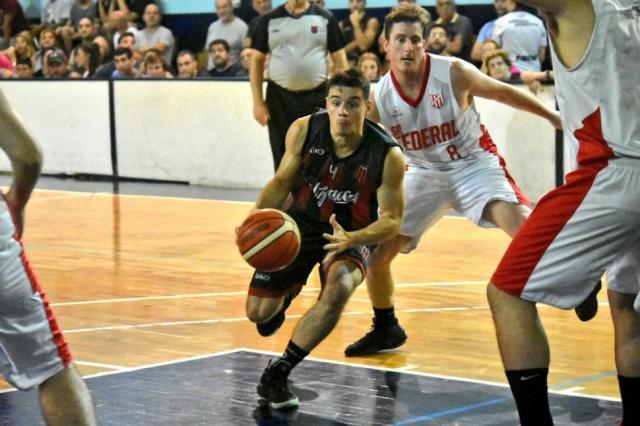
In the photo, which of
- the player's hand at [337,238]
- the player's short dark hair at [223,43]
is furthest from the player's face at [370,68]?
the player's hand at [337,238]

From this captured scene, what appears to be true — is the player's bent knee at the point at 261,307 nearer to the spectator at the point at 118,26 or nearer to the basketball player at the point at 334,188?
the basketball player at the point at 334,188

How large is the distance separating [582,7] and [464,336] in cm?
313

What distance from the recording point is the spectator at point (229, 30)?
15164 mm

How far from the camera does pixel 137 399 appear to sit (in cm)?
545

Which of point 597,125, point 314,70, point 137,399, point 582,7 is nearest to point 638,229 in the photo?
point 597,125

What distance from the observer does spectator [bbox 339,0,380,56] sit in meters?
14.0

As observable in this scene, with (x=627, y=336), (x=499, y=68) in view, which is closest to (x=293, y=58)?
(x=499, y=68)

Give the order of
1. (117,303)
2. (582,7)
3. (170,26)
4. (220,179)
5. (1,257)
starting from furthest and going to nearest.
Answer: (170,26) < (220,179) < (117,303) < (582,7) < (1,257)

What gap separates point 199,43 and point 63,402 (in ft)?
45.9

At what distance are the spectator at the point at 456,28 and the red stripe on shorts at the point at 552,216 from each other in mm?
9516

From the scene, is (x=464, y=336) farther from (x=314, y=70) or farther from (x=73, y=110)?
(x=73, y=110)

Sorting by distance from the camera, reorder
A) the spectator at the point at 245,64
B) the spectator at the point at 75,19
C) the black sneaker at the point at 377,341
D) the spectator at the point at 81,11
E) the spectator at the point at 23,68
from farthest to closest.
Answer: the spectator at the point at 81,11
the spectator at the point at 75,19
the spectator at the point at 23,68
the spectator at the point at 245,64
the black sneaker at the point at 377,341

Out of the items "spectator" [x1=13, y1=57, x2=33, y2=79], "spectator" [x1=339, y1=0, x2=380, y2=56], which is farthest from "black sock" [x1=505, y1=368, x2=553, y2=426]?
"spectator" [x1=13, y1=57, x2=33, y2=79]

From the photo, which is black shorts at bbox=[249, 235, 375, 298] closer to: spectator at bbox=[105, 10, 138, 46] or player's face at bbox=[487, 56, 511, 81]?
player's face at bbox=[487, 56, 511, 81]
